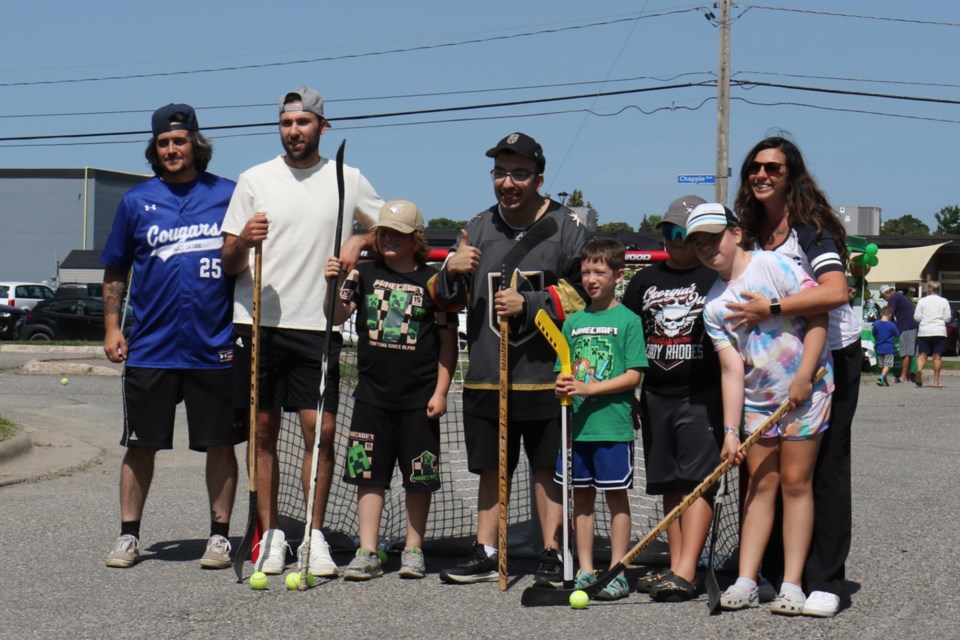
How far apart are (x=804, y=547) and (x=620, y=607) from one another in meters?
0.84

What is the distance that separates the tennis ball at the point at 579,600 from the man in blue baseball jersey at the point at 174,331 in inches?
73.7

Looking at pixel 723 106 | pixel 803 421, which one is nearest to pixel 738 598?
pixel 803 421

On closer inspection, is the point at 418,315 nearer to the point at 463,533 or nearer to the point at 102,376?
the point at 463,533

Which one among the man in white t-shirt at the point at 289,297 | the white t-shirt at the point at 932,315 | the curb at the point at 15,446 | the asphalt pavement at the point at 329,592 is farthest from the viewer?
the white t-shirt at the point at 932,315

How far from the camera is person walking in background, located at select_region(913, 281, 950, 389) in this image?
21.1 m

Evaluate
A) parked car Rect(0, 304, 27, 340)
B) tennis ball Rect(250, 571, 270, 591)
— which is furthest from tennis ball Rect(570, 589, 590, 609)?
parked car Rect(0, 304, 27, 340)

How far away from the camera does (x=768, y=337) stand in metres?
5.28

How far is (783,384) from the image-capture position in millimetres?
5254

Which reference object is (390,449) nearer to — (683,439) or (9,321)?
Answer: (683,439)

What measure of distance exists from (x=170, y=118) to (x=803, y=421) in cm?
347

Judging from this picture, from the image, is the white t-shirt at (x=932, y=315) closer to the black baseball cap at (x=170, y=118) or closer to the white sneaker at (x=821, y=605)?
the white sneaker at (x=821, y=605)

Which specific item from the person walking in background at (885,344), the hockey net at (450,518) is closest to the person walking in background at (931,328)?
the person walking in background at (885,344)

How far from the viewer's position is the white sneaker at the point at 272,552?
5953 millimetres

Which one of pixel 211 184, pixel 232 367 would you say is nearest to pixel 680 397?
pixel 232 367
